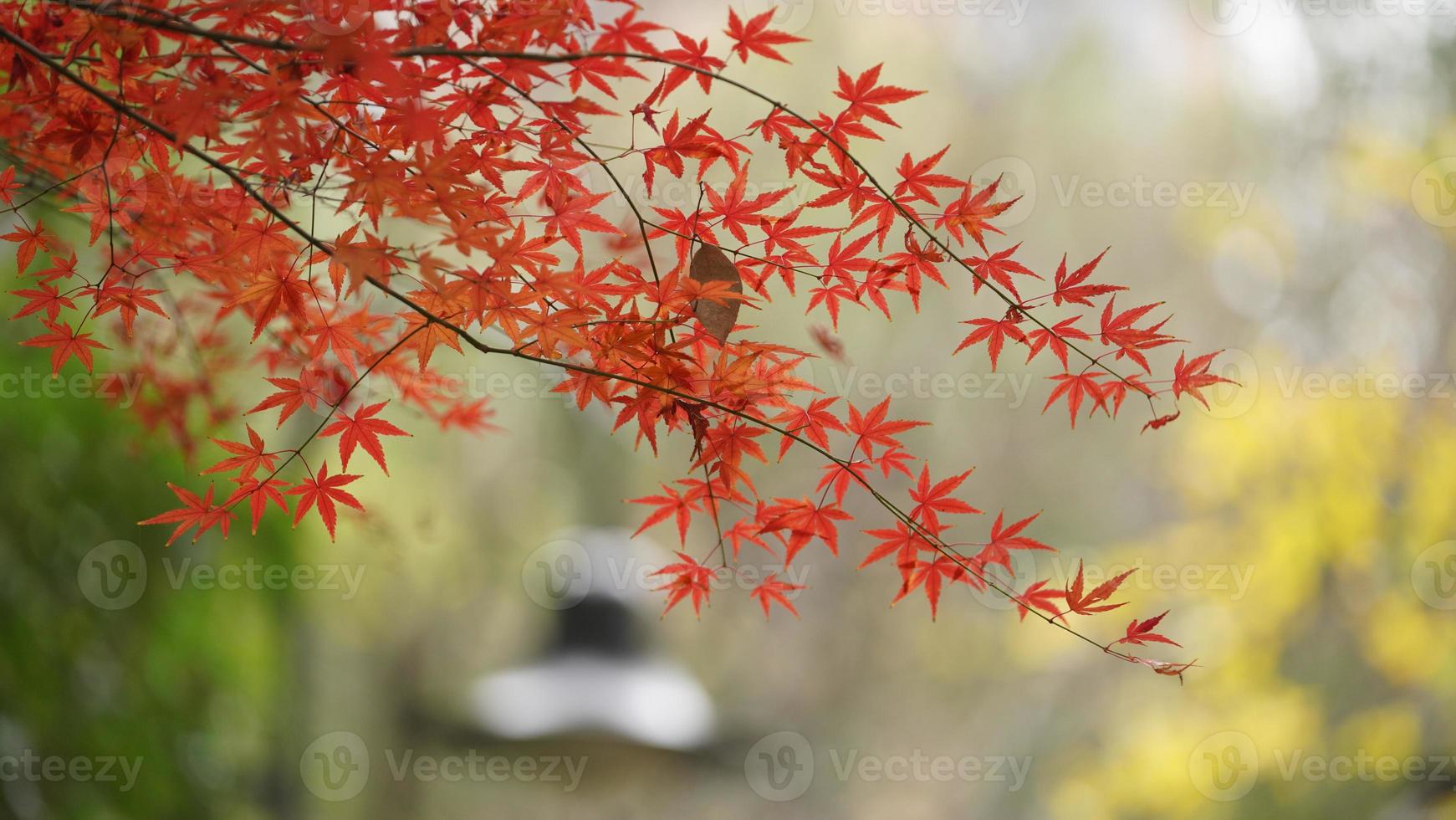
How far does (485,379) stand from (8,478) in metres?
1.89

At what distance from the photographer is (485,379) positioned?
158 inches

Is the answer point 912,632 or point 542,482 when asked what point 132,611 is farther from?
point 912,632
